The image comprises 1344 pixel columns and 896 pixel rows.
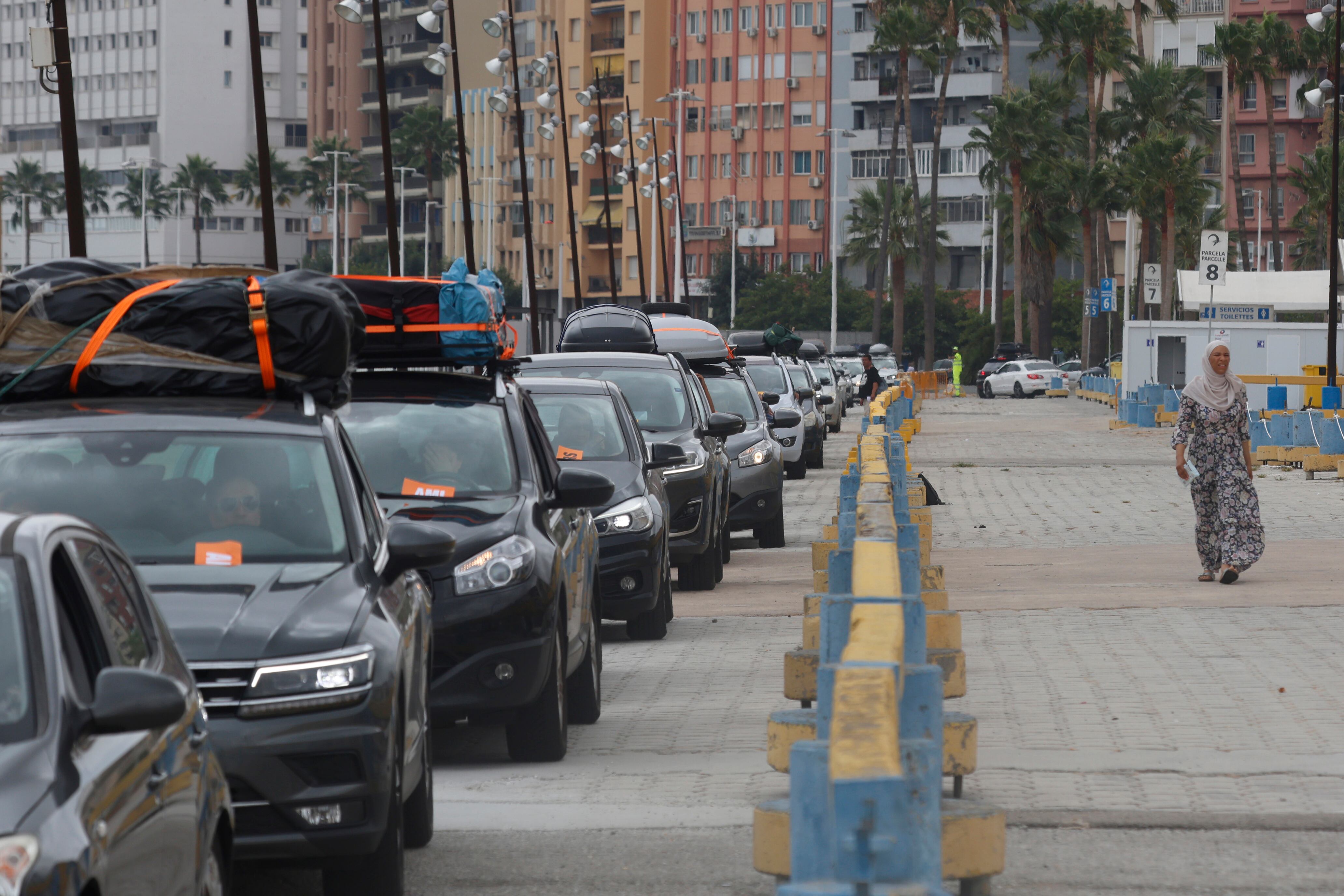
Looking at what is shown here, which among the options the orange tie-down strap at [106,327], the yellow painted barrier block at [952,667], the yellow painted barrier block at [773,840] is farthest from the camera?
the yellow painted barrier block at [952,667]

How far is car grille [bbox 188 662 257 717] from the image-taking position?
5656mm

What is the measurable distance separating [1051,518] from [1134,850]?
16.3m

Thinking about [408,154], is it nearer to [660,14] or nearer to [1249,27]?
[660,14]

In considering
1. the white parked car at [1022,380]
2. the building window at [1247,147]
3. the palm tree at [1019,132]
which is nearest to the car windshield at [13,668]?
the white parked car at [1022,380]

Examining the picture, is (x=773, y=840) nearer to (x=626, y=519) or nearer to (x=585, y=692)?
(x=585, y=692)

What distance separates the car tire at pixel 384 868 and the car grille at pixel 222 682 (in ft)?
1.60

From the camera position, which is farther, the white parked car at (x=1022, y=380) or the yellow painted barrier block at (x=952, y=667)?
the white parked car at (x=1022, y=380)

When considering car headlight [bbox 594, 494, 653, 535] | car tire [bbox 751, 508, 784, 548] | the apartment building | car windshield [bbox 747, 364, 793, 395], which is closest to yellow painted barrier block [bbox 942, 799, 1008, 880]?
car headlight [bbox 594, 494, 653, 535]

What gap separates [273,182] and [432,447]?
143629 mm

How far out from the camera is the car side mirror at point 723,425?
52.5 feet

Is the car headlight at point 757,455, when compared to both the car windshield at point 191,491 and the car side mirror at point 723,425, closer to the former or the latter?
the car side mirror at point 723,425

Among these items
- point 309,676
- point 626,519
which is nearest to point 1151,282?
point 626,519

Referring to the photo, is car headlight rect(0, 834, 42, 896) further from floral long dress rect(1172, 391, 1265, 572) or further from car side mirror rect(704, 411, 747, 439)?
floral long dress rect(1172, 391, 1265, 572)

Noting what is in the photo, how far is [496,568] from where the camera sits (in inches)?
334
